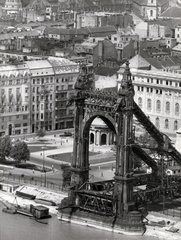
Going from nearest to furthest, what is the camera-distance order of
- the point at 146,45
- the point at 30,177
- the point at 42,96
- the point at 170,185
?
the point at 170,185, the point at 30,177, the point at 42,96, the point at 146,45

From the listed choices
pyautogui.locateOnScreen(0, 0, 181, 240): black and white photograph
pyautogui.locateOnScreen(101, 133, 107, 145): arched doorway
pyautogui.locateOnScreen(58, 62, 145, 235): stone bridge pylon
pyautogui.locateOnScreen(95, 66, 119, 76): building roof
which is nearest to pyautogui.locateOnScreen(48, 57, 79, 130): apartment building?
pyautogui.locateOnScreen(0, 0, 181, 240): black and white photograph

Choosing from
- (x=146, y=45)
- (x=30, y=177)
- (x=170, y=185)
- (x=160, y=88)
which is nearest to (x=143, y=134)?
(x=160, y=88)

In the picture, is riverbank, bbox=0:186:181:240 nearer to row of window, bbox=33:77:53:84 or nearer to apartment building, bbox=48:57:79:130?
row of window, bbox=33:77:53:84

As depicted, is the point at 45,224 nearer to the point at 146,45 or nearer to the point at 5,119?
the point at 5,119

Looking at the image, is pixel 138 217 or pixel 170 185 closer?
pixel 138 217

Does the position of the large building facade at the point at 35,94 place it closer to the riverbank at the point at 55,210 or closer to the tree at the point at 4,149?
the tree at the point at 4,149

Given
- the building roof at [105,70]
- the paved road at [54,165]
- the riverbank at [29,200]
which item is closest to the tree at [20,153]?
the paved road at [54,165]

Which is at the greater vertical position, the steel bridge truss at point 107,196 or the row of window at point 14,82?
the row of window at point 14,82
